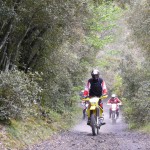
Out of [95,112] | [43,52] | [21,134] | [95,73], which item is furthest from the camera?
[43,52]

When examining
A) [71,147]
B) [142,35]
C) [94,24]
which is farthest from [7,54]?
[94,24]

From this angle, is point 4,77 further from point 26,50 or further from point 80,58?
point 80,58

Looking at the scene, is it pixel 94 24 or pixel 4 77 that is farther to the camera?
pixel 94 24

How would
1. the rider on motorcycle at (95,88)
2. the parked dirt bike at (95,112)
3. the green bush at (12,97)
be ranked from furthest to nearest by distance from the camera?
the rider on motorcycle at (95,88), the parked dirt bike at (95,112), the green bush at (12,97)

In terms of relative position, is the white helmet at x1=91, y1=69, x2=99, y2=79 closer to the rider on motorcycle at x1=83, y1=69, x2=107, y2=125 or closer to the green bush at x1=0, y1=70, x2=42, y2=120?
the rider on motorcycle at x1=83, y1=69, x2=107, y2=125

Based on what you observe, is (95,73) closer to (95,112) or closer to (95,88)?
(95,88)

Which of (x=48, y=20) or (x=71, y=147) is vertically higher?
(x=48, y=20)

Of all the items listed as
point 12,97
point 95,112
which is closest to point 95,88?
point 95,112

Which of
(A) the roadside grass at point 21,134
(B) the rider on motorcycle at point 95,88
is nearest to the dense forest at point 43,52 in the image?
(A) the roadside grass at point 21,134

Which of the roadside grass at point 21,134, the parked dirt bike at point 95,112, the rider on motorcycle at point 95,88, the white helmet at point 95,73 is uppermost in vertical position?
the white helmet at point 95,73

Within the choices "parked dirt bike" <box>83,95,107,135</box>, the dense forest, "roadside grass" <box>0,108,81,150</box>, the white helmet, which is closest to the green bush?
the dense forest

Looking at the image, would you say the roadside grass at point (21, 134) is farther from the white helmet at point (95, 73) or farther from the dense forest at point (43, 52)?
the white helmet at point (95, 73)

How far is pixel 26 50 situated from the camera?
14984 mm

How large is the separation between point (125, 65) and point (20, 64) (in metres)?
11.0
